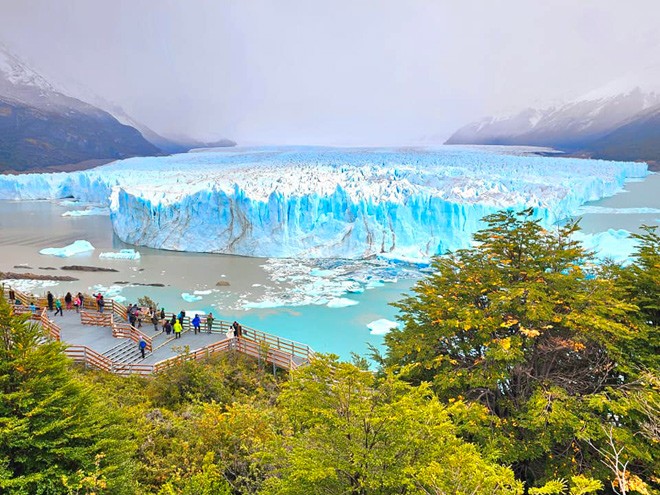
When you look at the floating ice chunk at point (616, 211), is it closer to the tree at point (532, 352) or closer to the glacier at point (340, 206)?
the glacier at point (340, 206)

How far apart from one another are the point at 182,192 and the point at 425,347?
1744 cm

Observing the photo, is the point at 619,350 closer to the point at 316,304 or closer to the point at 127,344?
the point at 127,344


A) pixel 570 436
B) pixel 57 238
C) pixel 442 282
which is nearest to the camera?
pixel 570 436

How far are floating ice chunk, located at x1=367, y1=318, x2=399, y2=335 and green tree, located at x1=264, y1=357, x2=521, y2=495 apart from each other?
7.80 meters

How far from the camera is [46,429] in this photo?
10.3 ft

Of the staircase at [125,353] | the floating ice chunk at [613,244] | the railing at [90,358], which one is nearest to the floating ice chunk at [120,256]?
the staircase at [125,353]

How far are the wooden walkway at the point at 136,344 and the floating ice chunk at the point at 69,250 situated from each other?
10.0 metres

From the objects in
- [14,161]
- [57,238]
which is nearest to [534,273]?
[57,238]

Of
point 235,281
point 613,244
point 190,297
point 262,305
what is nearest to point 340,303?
point 262,305

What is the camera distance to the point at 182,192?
2047 centimetres

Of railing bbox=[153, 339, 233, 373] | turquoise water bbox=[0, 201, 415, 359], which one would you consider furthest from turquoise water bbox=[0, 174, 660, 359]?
railing bbox=[153, 339, 233, 373]

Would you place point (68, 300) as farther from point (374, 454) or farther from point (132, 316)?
point (374, 454)

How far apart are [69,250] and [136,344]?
1361 cm

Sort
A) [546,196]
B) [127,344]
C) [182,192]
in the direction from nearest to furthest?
1. [127,344]
2. [546,196]
3. [182,192]
